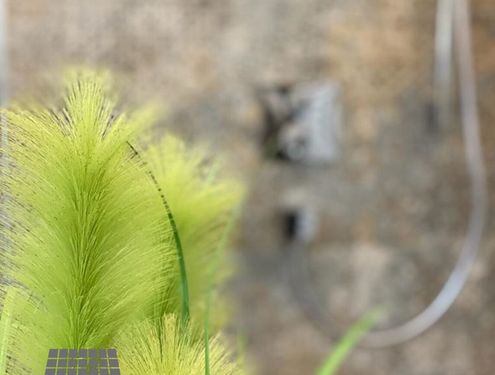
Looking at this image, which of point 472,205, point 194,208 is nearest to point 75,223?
point 194,208

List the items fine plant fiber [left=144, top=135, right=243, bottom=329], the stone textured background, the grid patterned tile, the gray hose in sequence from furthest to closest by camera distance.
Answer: the gray hose, the stone textured background, fine plant fiber [left=144, top=135, right=243, bottom=329], the grid patterned tile

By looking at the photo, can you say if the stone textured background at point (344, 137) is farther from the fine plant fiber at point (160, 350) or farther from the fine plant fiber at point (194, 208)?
the fine plant fiber at point (160, 350)

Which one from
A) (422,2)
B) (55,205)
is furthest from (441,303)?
(55,205)

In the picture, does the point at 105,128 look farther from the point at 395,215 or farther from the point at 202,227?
the point at 395,215

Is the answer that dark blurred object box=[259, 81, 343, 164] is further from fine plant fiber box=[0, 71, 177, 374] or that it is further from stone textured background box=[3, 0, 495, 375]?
fine plant fiber box=[0, 71, 177, 374]

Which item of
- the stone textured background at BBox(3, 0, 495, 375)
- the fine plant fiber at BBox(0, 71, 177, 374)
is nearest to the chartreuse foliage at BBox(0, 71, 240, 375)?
the fine plant fiber at BBox(0, 71, 177, 374)

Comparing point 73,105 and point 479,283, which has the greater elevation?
point 479,283
